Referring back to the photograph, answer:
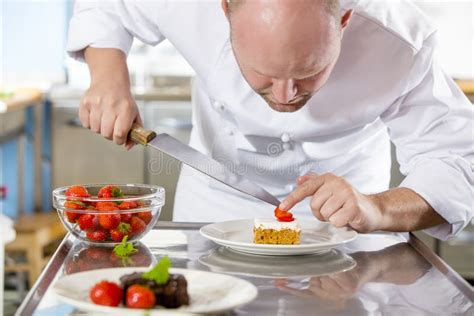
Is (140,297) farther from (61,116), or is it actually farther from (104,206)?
(61,116)

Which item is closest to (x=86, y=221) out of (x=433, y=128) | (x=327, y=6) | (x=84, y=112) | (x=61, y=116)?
(x=84, y=112)

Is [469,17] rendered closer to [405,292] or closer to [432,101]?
[432,101]

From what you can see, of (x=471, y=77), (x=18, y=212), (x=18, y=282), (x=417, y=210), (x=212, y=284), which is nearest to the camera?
(x=212, y=284)

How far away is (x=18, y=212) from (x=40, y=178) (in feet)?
0.83

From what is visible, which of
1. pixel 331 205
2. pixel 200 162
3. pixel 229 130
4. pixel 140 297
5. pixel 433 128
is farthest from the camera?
pixel 229 130

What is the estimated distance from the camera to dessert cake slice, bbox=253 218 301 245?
1.50m

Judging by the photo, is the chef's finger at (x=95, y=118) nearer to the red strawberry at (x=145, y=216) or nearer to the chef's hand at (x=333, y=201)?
the red strawberry at (x=145, y=216)

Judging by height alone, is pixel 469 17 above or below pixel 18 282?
above

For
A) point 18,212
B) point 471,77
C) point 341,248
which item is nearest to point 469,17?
point 471,77

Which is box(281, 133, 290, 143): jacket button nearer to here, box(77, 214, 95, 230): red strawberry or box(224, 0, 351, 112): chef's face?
box(224, 0, 351, 112): chef's face

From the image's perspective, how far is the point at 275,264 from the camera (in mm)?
1448

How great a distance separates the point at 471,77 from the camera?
505 centimetres

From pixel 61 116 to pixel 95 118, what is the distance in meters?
2.91

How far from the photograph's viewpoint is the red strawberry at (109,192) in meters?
1.54
